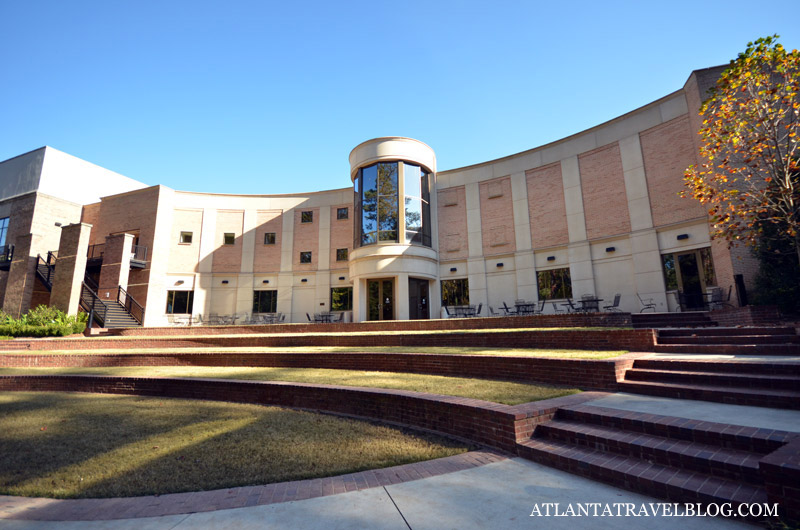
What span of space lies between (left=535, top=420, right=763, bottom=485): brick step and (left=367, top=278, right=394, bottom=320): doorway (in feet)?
52.4

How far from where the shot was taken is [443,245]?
71.3ft

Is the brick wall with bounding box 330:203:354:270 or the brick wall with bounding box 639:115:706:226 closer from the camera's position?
the brick wall with bounding box 639:115:706:226

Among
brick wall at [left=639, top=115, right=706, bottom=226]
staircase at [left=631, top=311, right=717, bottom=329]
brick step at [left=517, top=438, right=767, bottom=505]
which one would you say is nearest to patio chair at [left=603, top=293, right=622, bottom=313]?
staircase at [left=631, top=311, right=717, bottom=329]

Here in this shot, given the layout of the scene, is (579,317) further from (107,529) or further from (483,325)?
(107,529)

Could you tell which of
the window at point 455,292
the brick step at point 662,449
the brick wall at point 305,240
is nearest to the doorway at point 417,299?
the window at point 455,292

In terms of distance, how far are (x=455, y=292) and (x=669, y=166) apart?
1143 cm

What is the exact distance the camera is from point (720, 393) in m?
4.68

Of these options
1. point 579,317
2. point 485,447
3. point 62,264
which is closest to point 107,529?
point 485,447

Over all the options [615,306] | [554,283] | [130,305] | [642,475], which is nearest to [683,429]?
[642,475]

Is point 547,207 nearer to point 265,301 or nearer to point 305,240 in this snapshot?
point 305,240

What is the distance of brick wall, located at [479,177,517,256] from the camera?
66.1 feet

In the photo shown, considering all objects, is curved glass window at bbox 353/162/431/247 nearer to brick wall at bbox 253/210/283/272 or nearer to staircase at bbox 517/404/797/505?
brick wall at bbox 253/210/283/272

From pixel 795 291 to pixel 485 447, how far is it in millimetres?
10915

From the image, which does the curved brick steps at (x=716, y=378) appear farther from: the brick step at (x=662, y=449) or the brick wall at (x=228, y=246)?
the brick wall at (x=228, y=246)
